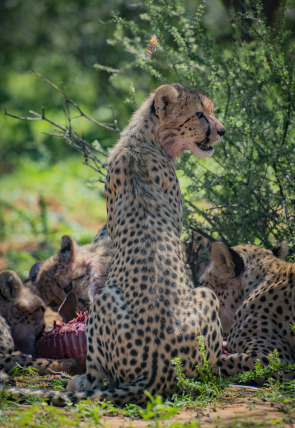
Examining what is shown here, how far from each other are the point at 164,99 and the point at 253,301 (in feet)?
5.48

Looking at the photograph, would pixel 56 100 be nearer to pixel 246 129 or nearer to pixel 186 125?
pixel 246 129

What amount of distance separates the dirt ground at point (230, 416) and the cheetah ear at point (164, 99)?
2.23 meters

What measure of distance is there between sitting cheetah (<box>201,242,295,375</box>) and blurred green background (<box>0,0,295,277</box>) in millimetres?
2829

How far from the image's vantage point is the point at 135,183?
14.4 ft

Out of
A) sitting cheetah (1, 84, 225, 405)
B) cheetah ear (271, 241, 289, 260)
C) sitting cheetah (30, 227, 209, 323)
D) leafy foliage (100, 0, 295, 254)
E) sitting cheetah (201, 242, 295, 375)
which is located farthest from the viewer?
sitting cheetah (30, 227, 209, 323)

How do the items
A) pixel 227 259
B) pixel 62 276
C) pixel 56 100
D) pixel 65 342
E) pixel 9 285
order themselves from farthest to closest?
pixel 56 100 → pixel 62 276 → pixel 9 285 → pixel 227 259 → pixel 65 342

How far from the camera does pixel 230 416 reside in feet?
10.7

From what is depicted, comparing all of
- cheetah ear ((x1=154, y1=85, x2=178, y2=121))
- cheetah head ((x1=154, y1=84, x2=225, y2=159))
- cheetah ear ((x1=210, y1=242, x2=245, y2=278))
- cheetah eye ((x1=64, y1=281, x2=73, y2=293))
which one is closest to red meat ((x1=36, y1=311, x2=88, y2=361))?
cheetah eye ((x1=64, y1=281, x2=73, y2=293))

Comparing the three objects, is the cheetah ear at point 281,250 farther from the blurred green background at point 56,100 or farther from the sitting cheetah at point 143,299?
the blurred green background at point 56,100

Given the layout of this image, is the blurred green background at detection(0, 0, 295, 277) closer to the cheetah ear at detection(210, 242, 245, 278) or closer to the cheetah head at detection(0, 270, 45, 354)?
the cheetah head at detection(0, 270, 45, 354)

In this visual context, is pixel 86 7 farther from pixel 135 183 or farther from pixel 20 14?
pixel 135 183

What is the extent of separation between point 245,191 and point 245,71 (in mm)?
1158

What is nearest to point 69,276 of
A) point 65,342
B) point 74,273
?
point 74,273

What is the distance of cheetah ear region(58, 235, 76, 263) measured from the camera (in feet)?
19.5
